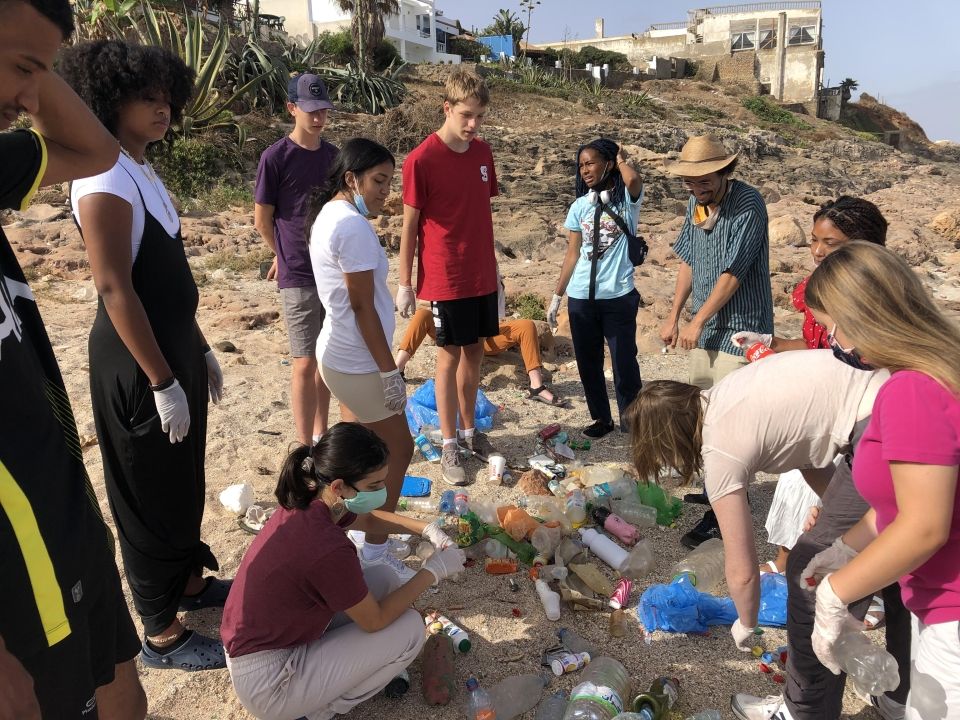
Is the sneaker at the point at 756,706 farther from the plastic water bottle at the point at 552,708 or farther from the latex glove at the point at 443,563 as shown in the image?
the latex glove at the point at 443,563

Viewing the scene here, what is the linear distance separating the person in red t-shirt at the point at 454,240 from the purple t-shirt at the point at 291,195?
22.0 inches

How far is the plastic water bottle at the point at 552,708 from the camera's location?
226 cm

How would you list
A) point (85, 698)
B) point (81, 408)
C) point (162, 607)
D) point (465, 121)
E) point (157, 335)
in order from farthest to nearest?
point (81, 408) < point (465, 121) < point (162, 607) < point (157, 335) < point (85, 698)

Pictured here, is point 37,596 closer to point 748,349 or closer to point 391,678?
point 391,678

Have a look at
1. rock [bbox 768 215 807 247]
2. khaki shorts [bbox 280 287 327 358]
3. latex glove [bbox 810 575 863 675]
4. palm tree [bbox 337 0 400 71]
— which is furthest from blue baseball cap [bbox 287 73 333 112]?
palm tree [bbox 337 0 400 71]

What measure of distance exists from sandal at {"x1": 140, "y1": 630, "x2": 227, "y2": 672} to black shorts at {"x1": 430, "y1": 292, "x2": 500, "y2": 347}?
1957 millimetres

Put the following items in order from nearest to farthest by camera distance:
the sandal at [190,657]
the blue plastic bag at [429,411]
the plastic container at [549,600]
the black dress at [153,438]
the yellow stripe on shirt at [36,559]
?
the yellow stripe on shirt at [36,559] < the black dress at [153,438] < the sandal at [190,657] < the plastic container at [549,600] < the blue plastic bag at [429,411]

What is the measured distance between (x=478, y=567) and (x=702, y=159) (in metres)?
2.27

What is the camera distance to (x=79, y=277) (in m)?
8.05

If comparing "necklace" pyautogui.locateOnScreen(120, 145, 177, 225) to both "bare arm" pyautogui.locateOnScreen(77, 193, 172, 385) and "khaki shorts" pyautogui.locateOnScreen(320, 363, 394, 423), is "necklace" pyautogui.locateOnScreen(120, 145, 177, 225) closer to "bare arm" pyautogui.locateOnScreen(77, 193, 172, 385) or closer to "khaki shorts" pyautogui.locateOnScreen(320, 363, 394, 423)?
"bare arm" pyautogui.locateOnScreen(77, 193, 172, 385)

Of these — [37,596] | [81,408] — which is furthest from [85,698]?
[81,408]

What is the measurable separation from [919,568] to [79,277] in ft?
29.0

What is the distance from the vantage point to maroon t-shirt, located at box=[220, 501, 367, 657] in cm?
202

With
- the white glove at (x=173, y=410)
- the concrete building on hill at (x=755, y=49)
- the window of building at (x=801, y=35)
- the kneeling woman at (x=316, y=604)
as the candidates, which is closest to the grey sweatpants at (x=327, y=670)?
the kneeling woman at (x=316, y=604)
